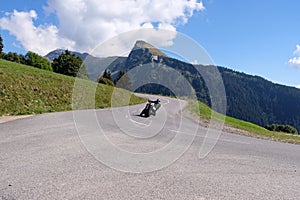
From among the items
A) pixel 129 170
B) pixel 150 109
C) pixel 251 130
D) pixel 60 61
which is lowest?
pixel 129 170

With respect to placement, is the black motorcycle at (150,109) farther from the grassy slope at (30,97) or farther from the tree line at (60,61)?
the tree line at (60,61)

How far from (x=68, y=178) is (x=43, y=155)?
174cm

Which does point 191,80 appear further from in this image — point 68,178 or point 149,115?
point 149,115

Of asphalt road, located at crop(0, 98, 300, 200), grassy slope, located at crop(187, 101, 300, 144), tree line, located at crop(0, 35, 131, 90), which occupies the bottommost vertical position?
asphalt road, located at crop(0, 98, 300, 200)

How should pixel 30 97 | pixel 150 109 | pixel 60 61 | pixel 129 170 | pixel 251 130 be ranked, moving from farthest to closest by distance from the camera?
pixel 60 61 < pixel 251 130 < pixel 30 97 < pixel 150 109 < pixel 129 170

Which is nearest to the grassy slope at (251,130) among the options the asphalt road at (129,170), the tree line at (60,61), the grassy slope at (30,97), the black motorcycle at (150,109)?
the black motorcycle at (150,109)

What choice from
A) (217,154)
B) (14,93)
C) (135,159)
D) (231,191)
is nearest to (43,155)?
(135,159)

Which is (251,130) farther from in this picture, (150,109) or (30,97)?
(30,97)

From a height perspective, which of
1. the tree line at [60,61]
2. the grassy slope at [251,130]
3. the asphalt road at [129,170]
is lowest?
the asphalt road at [129,170]

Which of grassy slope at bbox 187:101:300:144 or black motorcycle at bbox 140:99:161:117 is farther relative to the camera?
black motorcycle at bbox 140:99:161:117

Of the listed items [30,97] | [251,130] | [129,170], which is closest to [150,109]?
[30,97]

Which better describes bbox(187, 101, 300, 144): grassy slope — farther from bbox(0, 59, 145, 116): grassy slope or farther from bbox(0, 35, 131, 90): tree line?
bbox(0, 35, 131, 90): tree line

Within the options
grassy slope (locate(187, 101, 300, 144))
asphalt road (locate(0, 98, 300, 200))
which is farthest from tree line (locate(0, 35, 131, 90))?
asphalt road (locate(0, 98, 300, 200))

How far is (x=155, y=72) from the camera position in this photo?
9.06 meters
